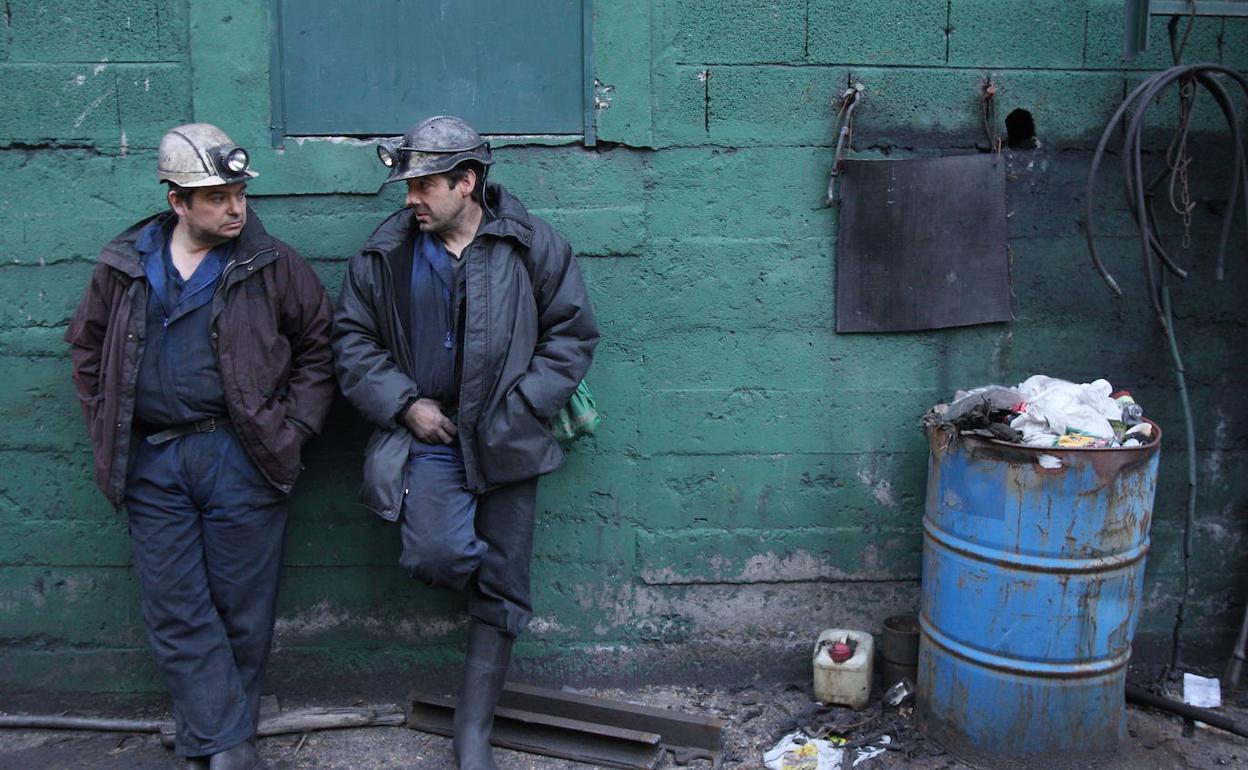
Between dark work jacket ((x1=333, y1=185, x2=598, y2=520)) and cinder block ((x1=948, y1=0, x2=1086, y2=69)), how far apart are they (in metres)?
1.72

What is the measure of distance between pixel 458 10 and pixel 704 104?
0.95 meters

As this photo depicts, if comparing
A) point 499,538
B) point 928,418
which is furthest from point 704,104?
point 499,538

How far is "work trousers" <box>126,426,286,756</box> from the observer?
3.75m

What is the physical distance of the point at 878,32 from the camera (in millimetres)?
4234

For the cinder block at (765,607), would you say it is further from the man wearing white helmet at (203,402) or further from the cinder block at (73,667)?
the cinder block at (73,667)

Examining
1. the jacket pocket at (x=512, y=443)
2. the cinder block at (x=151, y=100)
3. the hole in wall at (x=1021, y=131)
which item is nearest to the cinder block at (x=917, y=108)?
the hole in wall at (x=1021, y=131)

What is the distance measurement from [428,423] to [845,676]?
1.82 meters

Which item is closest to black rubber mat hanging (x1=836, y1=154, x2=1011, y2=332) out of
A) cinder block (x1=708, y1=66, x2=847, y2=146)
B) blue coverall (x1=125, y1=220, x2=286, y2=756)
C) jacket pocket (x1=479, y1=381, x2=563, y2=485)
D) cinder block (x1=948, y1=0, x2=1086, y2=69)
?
cinder block (x1=708, y1=66, x2=847, y2=146)

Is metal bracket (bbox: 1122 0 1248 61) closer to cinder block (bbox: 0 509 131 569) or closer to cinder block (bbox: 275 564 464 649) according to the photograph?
cinder block (bbox: 275 564 464 649)

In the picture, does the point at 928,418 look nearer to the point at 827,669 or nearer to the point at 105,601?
the point at 827,669

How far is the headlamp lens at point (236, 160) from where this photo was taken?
3.61 meters

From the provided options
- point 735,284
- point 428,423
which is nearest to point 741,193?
point 735,284

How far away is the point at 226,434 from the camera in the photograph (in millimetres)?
3779

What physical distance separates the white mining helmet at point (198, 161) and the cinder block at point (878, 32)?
2.07 metres
